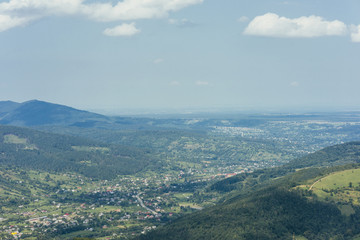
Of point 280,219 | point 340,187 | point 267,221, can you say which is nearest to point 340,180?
point 340,187

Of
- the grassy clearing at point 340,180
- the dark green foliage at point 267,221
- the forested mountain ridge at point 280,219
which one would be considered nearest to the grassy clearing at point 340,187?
the grassy clearing at point 340,180

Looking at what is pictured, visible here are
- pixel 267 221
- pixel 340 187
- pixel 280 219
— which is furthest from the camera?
pixel 340 187

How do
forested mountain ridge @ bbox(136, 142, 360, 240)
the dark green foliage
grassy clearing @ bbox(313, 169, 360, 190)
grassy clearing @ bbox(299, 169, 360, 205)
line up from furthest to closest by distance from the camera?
1. grassy clearing @ bbox(313, 169, 360, 190)
2. grassy clearing @ bbox(299, 169, 360, 205)
3. the dark green foliage
4. forested mountain ridge @ bbox(136, 142, 360, 240)

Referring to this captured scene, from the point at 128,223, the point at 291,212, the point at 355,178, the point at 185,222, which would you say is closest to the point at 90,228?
the point at 128,223

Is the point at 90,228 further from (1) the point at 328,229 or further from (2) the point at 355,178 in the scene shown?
(2) the point at 355,178

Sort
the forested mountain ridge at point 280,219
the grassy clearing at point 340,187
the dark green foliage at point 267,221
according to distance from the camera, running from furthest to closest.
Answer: the grassy clearing at point 340,187 → the dark green foliage at point 267,221 → the forested mountain ridge at point 280,219

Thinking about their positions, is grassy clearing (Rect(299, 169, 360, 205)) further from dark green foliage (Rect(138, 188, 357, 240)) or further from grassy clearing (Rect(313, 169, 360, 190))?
dark green foliage (Rect(138, 188, 357, 240))

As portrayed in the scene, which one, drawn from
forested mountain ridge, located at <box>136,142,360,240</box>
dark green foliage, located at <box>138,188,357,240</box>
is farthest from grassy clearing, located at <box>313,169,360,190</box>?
dark green foliage, located at <box>138,188,357,240</box>

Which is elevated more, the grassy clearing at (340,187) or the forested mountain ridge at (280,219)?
the grassy clearing at (340,187)

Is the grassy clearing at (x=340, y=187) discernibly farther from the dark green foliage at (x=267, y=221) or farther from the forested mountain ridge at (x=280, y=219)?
the dark green foliage at (x=267, y=221)

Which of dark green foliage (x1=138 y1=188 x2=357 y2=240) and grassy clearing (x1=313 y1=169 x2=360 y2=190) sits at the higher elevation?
grassy clearing (x1=313 y1=169 x2=360 y2=190)

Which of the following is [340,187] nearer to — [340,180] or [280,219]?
[340,180]
